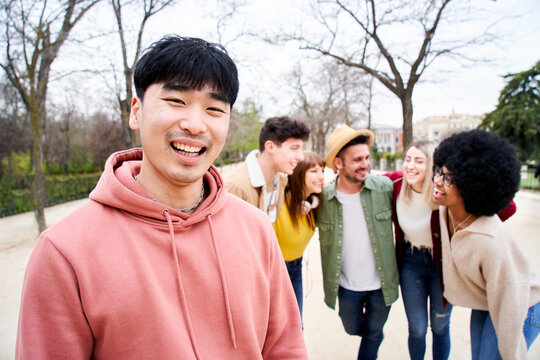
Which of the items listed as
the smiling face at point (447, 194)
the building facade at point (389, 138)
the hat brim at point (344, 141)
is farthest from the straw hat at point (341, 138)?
the building facade at point (389, 138)

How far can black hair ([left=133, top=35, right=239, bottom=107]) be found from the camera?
3.50 ft

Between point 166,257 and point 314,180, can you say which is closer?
point 166,257

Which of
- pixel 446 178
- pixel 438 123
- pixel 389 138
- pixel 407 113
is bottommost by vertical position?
pixel 446 178

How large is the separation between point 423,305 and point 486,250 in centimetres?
94

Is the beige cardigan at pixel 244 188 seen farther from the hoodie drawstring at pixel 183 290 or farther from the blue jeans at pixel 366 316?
the hoodie drawstring at pixel 183 290

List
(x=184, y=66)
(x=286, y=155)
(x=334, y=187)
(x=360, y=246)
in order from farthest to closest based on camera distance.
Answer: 1. (x=334, y=187)
2. (x=286, y=155)
3. (x=360, y=246)
4. (x=184, y=66)

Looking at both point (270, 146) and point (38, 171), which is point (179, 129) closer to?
point (270, 146)

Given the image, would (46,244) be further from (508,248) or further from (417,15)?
(417,15)

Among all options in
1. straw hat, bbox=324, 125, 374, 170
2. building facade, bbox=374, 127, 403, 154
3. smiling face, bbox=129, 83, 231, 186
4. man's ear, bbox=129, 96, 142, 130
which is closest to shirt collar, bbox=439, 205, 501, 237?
straw hat, bbox=324, 125, 374, 170

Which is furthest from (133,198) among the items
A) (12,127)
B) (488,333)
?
(12,127)

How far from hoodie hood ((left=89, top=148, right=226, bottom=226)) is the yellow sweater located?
147 cm

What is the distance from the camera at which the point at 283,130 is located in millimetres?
2746

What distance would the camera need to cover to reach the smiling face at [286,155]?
2736 mm

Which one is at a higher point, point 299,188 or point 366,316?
point 299,188
